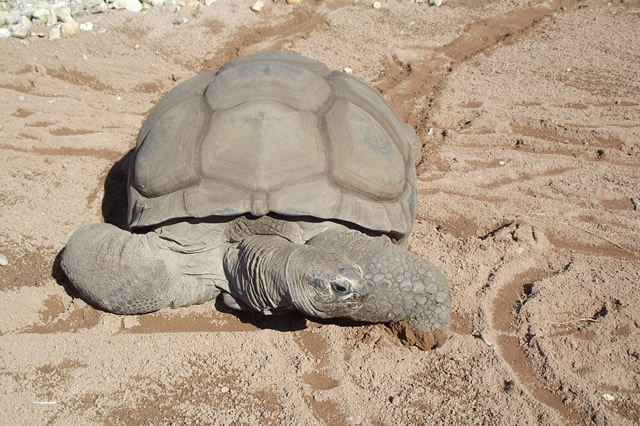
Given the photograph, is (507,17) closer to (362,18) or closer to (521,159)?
(362,18)

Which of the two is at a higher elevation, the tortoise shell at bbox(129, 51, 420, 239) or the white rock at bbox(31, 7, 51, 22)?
the tortoise shell at bbox(129, 51, 420, 239)

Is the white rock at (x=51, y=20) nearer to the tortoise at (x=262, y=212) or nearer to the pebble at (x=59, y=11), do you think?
the pebble at (x=59, y=11)

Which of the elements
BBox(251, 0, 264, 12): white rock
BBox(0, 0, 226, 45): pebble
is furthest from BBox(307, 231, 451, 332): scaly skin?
BBox(0, 0, 226, 45): pebble

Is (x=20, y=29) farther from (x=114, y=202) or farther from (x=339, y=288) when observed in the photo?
(x=339, y=288)

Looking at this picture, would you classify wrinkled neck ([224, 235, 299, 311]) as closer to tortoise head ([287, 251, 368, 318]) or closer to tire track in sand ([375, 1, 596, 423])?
tortoise head ([287, 251, 368, 318])

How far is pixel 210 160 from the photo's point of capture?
2740mm

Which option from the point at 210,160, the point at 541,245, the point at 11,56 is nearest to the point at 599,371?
the point at 541,245

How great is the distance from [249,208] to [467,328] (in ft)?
3.97

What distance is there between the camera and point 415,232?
3453 mm

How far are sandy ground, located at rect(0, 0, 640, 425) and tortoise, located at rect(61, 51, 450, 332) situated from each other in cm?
25

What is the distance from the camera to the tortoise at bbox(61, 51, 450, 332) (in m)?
2.54

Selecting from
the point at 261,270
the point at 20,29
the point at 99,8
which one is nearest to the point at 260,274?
the point at 261,270

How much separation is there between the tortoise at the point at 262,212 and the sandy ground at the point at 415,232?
25 centimetres

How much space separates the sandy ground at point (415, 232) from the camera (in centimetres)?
249
